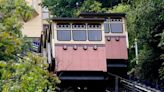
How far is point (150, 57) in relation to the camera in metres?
17.0

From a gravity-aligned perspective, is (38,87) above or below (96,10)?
below

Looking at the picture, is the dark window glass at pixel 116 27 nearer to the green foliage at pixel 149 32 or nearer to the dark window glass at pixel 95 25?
the green foliage at pixel 149 32

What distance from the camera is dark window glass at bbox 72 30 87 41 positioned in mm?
16155

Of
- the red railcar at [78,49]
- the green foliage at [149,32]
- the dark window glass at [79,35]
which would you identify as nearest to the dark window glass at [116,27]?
the green foliage at [149,32]

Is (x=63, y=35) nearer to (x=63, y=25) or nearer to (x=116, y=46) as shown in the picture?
(x=63, y=25)

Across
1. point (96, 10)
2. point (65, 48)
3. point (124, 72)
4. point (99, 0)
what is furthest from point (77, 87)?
point (99, 0)

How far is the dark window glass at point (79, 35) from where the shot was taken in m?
16.2

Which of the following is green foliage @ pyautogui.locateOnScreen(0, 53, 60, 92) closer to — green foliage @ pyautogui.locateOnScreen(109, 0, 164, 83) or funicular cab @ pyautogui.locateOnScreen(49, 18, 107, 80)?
green foliage @ pyautogui.locateOnScreen(109, 0, 164, 83)

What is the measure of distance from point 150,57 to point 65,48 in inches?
136

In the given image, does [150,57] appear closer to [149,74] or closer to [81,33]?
[149,74]

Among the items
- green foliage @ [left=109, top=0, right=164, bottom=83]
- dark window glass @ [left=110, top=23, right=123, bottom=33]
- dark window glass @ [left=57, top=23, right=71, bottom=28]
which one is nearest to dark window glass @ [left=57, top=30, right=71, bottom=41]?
dark window glass @ [left=57, top=23, right=71, bottom=28]

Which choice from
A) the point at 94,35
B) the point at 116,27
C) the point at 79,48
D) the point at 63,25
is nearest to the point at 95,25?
the point at 94,35

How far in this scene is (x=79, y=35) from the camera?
16.2m

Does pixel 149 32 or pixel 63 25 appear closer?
pixel 149 32
